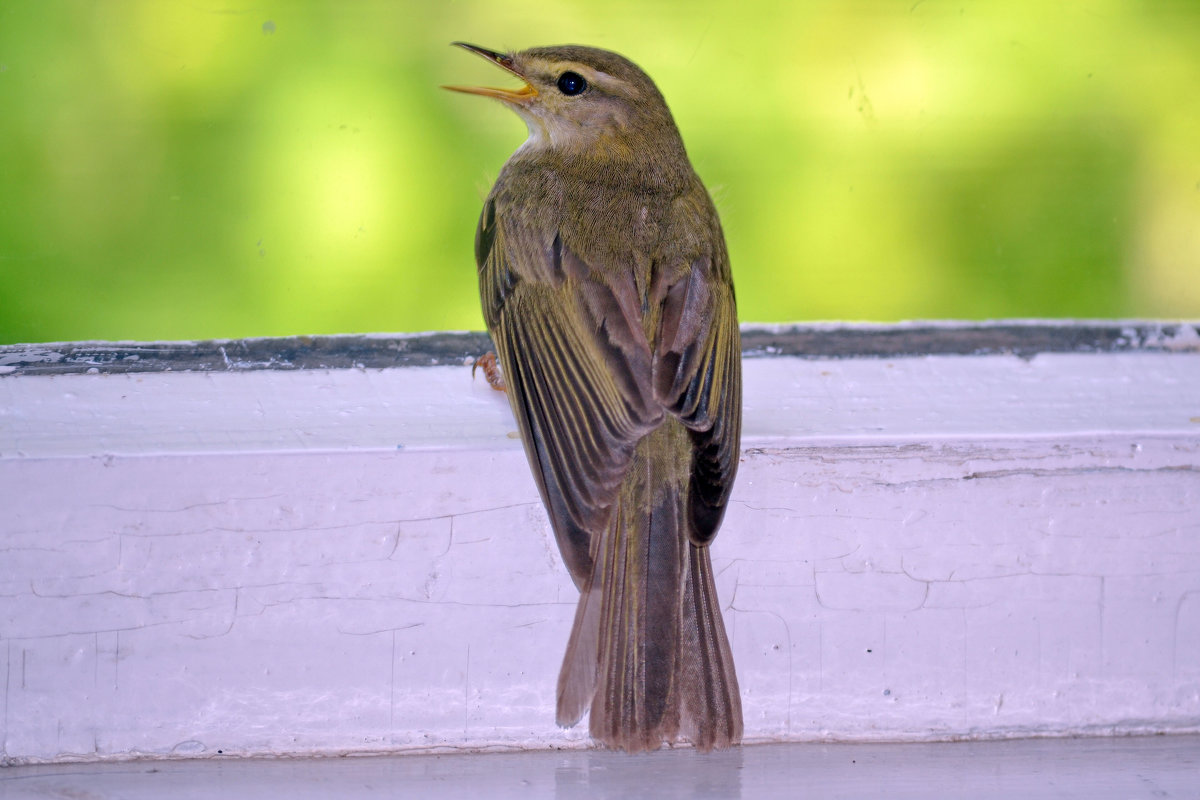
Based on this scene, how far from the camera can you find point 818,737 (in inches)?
62.2

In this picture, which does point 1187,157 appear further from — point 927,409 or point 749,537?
point 749,537

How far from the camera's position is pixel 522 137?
2691mm

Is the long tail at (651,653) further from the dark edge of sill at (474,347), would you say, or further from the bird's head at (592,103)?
the bird's head at (592,103)

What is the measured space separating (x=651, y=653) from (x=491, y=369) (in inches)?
26.9

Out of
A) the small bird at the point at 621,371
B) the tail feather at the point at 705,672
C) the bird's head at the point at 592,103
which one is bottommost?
the tail feather at the point at 705,672

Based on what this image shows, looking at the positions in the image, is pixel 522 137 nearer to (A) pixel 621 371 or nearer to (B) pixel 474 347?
(B) pixel 474 347

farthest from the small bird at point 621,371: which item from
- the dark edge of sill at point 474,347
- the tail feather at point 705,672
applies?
the dark edge of sill at point 474,347

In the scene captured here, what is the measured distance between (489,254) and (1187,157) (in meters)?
1.59

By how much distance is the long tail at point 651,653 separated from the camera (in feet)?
4.83

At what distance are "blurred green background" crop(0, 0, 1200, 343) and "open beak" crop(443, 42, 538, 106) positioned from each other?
0.18 m

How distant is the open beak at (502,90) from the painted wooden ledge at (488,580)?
70 centimetres

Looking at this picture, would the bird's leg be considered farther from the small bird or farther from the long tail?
the long tail

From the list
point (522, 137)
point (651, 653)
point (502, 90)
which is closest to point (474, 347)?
point (502, 90)

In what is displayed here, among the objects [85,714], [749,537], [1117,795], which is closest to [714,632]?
[749,537]
